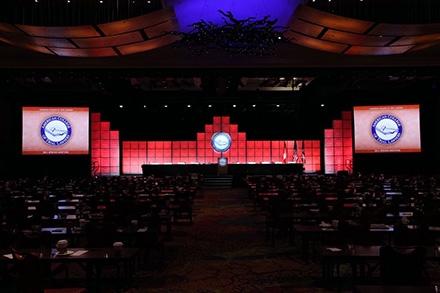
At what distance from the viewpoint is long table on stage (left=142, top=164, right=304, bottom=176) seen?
3303 cm

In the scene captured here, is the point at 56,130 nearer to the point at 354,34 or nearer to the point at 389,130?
the point at 389,130

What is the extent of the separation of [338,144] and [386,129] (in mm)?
5087

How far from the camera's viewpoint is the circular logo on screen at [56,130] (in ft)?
100

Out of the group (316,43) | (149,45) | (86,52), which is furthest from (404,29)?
(86,52)

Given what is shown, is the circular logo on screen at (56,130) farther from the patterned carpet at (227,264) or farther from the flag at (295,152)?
the patterned carpet at (227,264)

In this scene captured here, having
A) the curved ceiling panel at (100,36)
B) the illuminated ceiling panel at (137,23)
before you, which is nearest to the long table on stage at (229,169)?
the curved ceiling panel at (100,36)

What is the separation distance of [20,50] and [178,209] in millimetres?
7846

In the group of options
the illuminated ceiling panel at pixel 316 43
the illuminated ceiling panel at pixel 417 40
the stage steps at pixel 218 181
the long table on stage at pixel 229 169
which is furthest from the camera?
the long table on stage at pixel 229 169

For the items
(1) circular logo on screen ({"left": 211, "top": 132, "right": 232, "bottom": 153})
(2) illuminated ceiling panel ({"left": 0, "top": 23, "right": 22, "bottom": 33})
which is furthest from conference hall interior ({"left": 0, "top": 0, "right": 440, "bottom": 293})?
(1) circular logo on screen ({"left": 211, "top": 132, "right": 232, "bottom": 153})

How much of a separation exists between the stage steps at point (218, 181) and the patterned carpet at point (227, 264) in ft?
56.6

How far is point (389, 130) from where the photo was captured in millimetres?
30828

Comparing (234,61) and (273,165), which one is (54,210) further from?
(273,165)

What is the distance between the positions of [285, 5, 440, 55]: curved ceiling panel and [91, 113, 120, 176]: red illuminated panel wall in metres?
21.2

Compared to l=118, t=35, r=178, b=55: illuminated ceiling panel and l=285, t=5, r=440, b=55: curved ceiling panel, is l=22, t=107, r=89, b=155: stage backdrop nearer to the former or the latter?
l=118, t=35, r=178, b=55: illuminated ceiling panel
